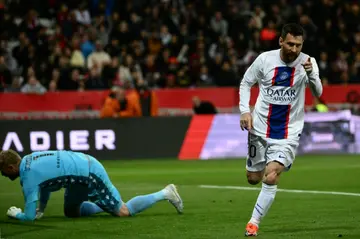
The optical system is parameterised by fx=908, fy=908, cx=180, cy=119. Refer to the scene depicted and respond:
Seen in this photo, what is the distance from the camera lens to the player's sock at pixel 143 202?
11.5 m

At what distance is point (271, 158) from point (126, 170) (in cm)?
1008

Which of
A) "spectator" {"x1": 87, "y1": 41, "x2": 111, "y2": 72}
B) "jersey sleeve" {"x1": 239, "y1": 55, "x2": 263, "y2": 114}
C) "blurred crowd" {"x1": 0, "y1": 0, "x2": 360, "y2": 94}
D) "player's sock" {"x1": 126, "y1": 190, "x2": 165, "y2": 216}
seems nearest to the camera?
"jersey sleeve" {"x1": 239, "y1": 55, "x2": 263, "y2": 114}

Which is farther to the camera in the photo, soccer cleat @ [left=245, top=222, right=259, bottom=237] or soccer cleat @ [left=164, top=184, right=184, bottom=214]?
soccer cleat @ [left=164, top=184, right=184, bottom=214]

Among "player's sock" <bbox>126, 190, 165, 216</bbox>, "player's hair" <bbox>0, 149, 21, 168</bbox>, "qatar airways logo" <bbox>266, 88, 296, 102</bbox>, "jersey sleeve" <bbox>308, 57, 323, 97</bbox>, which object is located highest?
"jersey sleeve" <bbox>308, 57, 323, 97</bbox>

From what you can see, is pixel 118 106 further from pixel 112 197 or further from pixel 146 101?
pixel 112 197

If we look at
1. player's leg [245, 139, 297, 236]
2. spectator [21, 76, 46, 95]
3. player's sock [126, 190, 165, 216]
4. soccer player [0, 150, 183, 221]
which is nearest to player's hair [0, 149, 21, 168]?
soccer player [0, 150, 183, 221]

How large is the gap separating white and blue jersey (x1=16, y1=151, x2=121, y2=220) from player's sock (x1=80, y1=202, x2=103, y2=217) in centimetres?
48

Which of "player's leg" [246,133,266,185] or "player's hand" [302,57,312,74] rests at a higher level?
"player's hand" [302,57,312,74]

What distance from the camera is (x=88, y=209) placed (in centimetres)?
1179

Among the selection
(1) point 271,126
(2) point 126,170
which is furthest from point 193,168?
(1) point 271,126

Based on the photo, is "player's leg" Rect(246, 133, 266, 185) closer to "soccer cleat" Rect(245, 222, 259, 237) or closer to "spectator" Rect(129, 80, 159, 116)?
"soccer cleat" Rect(245, 222, 259, 237)

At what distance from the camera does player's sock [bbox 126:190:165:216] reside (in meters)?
11.5

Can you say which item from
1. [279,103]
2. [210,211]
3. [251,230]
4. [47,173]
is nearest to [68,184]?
[47,173]

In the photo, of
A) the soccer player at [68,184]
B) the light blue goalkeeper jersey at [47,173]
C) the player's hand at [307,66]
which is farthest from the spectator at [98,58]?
the player's hand at [307,66]
